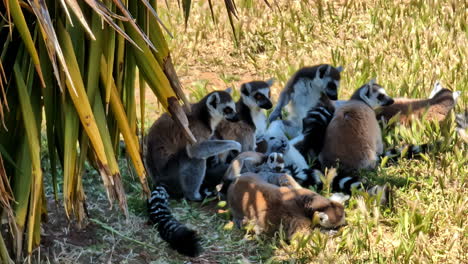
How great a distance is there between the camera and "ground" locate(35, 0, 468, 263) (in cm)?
477

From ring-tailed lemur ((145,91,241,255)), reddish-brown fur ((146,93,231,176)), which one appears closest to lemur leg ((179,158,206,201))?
ring-tailed lemur ((145,91,241,255))

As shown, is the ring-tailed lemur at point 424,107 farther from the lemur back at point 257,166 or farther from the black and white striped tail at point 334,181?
the lemur back at point 257,166

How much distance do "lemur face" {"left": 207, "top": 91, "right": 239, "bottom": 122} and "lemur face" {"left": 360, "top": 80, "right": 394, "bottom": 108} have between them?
1241 mm

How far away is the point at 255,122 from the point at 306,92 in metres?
0.66

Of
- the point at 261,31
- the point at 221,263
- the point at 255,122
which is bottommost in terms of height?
the point at 221,263

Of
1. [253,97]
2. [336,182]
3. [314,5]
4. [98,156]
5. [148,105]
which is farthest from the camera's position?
[314,5]

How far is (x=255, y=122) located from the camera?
664 centimetres

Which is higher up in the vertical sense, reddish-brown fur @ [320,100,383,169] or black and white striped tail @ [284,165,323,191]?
reddish-brown fur @ [320,100,383,169]

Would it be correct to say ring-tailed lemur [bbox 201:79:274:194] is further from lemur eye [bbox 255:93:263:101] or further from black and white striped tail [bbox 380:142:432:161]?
black and white striped tail [bbox 380:142:432:161]

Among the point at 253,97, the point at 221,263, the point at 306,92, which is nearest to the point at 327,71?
the point at 306,92

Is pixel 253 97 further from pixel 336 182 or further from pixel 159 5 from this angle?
pixel 159 5

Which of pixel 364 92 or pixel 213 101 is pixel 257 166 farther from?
pixel 364 92

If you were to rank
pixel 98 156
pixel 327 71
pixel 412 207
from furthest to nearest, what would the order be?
pixel 327 71
pixel 412 207
pixel 98 156

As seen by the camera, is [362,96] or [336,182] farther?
[362,96]
